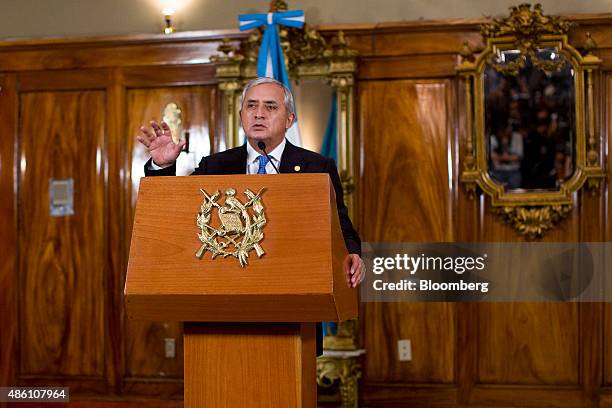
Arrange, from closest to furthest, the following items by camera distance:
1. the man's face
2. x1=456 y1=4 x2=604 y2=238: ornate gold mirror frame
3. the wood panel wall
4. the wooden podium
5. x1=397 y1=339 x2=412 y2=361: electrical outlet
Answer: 1. the wooden podium
2. the man's face
3. x1=456 y1=4 x2=604 y2=238: ornate gold mirror frame
4. the wood panel wall
5. x1=397 y1=339 x2=412 y2=361: electrical outlet

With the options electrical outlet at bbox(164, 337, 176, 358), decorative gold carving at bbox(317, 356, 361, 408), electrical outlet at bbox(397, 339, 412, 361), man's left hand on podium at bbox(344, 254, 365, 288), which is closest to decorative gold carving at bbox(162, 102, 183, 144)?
electrical outlet at bbox(164, 337, 176, 358)

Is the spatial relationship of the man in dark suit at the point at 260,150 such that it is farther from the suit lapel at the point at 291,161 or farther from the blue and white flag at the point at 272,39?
the blue and white flag at the point at 272,39

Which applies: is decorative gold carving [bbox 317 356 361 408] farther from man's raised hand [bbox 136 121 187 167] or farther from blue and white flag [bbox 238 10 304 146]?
man's raised hand [bbox 136 121 187 167]

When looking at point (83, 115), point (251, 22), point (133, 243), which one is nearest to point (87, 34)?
point (83, 115)

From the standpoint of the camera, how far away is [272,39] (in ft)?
17.7

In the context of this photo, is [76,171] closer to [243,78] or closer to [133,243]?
[243,78]

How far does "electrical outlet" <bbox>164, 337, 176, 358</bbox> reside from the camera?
5.98 m

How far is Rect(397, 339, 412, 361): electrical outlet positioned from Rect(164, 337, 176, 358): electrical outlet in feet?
4.93

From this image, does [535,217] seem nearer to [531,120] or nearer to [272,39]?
[531,120]

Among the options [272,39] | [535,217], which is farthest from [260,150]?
[535,217]

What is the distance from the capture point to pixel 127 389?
600 centimetres

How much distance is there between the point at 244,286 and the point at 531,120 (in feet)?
12.6

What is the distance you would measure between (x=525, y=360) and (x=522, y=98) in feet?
5.38

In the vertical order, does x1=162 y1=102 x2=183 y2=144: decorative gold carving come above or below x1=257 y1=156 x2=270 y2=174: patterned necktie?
above
